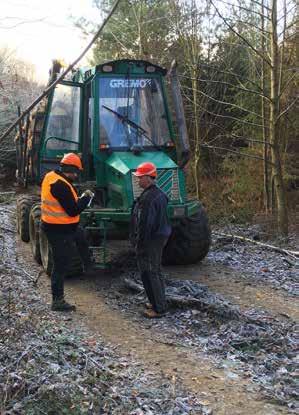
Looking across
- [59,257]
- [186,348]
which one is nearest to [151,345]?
[186,348]

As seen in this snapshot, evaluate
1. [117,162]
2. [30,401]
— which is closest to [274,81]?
[117,162]

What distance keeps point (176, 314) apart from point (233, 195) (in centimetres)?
1064

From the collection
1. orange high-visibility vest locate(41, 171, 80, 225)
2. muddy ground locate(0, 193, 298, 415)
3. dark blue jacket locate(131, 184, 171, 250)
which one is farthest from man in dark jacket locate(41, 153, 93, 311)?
dark blue jacket locate(131, 184, 171, 250)

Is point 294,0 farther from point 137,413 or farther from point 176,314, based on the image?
point 137,413

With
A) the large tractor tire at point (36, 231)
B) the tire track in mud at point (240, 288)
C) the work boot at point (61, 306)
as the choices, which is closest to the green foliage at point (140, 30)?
the large tractor tire at point (36, 231)

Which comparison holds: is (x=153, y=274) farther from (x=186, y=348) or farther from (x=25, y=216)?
(x=25, y=216)

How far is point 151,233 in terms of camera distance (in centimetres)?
673

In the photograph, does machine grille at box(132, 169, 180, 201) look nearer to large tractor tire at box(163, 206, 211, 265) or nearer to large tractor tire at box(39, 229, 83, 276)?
large tractor tire at box(163, 206, 211, 265)

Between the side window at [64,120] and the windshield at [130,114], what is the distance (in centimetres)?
84

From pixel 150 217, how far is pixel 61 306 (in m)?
1.55

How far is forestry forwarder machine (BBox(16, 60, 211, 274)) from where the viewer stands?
8.15m

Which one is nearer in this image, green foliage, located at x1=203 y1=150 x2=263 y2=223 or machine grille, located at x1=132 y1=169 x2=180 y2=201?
machine grille, located at x1=132 y1=169 x2=180 y2=201

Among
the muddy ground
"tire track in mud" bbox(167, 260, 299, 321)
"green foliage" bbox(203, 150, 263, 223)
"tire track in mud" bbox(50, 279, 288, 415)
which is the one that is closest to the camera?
the muddy ground

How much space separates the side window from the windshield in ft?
2.75
